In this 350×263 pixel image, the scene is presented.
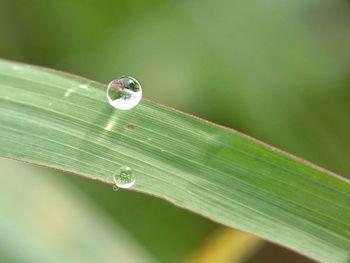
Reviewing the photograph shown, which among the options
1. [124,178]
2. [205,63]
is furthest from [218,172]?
[205,63]

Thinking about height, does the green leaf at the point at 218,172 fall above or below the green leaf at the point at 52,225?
below

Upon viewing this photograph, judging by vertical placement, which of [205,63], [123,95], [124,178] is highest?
[205,63]

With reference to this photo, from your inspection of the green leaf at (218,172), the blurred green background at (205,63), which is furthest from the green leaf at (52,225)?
the green leaf at (218,172)

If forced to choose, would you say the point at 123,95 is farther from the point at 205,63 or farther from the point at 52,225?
the point at 205,63

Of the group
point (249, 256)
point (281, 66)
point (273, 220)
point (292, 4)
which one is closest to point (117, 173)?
point (273, 220)

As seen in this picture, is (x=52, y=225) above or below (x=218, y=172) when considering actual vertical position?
above

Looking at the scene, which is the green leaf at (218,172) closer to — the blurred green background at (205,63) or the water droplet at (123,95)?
the water droplet at (123,95)

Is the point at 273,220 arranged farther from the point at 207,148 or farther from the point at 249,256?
the point at 249,256
